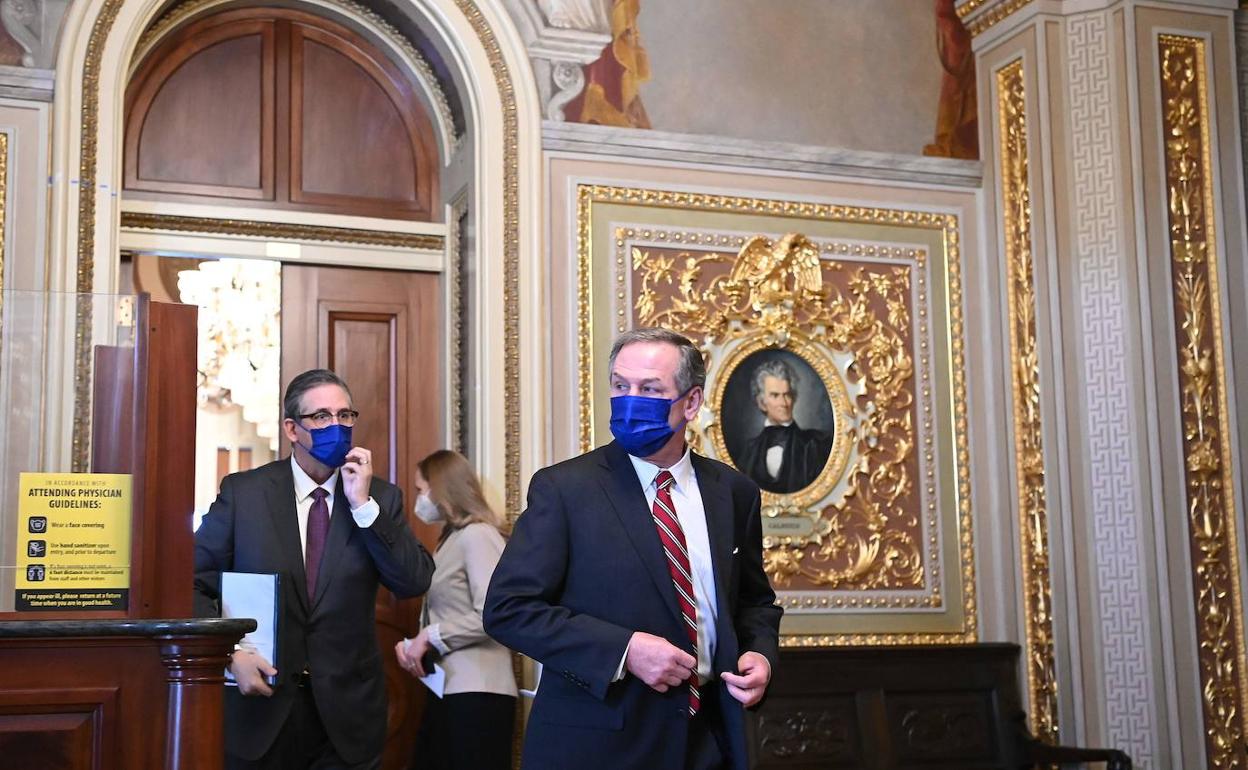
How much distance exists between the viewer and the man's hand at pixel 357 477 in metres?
4.61

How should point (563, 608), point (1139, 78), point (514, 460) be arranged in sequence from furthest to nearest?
point (1139, 78), point (514, 460), point (563, 608)

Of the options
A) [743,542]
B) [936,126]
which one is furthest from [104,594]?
[936,126]

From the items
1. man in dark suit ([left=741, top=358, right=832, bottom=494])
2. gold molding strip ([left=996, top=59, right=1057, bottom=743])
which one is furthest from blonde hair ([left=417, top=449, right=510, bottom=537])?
gold molding strip ([left=996, top=59, right=1057, bottom=743])

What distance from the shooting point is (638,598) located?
11.4 ft

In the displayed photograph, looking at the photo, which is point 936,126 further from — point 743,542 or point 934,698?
point 743,542

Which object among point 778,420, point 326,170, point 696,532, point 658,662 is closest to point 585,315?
point 778,420

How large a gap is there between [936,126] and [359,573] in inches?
166

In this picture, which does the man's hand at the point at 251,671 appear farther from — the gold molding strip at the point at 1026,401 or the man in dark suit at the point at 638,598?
the gold molding strip at the point at 1026,401

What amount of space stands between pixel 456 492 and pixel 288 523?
1.25 m

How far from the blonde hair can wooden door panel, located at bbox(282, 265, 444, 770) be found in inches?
38.9

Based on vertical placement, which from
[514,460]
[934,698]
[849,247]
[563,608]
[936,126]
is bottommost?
[934,698]

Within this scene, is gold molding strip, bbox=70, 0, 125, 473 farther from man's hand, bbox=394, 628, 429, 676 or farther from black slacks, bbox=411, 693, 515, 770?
black slacks, bbox=411, 693, 515, 770

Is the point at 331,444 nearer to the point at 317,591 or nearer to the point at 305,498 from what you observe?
the point at 305,498

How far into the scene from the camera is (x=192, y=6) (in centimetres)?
671
